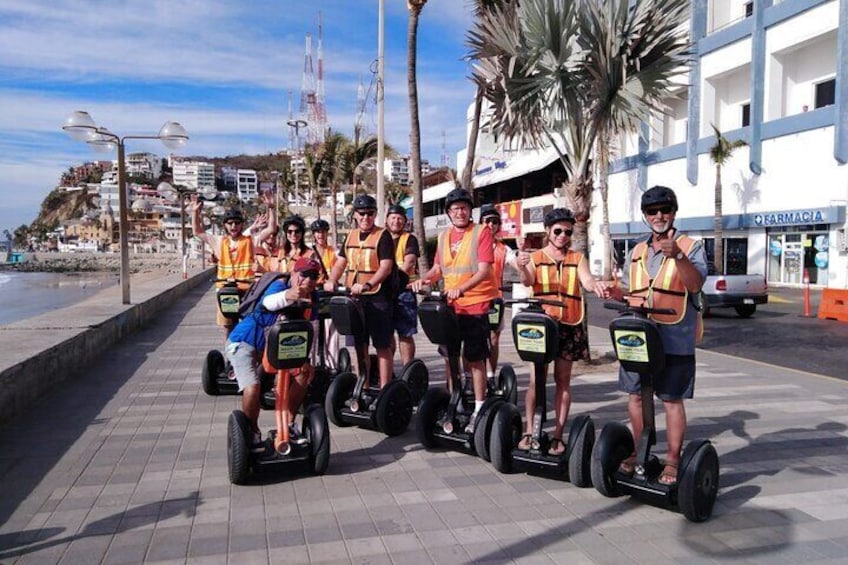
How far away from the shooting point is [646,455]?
412 centimetres

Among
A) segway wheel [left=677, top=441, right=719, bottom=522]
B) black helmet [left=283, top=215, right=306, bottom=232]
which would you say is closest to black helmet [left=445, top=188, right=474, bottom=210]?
black helmet [left=283, top=215, right=306, bottom=232]

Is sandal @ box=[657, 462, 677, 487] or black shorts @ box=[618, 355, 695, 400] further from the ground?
black shorts @ box=[618, 355, 695, 400]

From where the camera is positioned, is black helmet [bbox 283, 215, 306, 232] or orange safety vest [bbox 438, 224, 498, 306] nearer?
orange safety vest [bbox 438, 224, 498, 306]

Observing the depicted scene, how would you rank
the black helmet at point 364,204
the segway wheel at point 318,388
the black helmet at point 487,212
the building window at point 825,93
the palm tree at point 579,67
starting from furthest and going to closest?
the building window at point 825,93 → the palm tree at point 579,67 → the black helmet at point 487,212 → the segway wheel at point 318,388 → the black helmet at point 364,204

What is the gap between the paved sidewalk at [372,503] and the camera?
3578 millimetres

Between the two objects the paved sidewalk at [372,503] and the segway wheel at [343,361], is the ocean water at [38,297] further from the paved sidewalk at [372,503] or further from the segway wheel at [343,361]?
the paved sidewalk at [372,503]

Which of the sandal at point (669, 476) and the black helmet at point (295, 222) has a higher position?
the black helmet at point (295, 222)

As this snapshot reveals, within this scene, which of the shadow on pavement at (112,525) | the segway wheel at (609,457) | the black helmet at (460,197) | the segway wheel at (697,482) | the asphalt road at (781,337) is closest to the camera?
the shadow on pavement at (112,525)

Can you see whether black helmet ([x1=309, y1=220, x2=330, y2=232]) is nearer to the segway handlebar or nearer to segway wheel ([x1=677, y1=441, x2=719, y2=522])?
the segway handlebar

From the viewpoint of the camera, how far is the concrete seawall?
5906 millimetres

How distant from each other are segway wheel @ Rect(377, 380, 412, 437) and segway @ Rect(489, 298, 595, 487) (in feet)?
3.64

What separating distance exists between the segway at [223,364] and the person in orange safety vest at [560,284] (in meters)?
3.52

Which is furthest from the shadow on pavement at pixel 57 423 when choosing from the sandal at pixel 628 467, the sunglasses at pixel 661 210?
A: the sunglasses at pixel 661 210

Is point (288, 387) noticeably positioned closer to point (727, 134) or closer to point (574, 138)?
point (574, 138)
